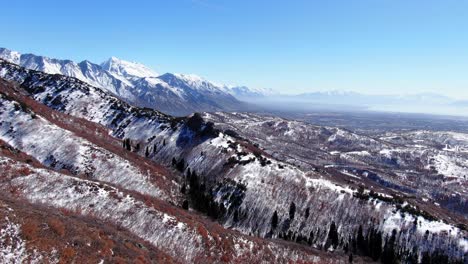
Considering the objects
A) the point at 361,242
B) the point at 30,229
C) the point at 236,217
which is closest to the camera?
the point at 30,229

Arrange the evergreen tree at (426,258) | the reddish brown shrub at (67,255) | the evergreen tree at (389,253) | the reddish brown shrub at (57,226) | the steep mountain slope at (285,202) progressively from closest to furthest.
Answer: the reddish brown shrub at (67,255), the reddish brown shrub at (57,226), the evergreen tree at (426,258), the evergreen tree at (389,253), the steep mountain slope at (285,202)

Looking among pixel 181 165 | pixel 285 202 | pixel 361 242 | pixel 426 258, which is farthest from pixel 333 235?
pixel 181 165

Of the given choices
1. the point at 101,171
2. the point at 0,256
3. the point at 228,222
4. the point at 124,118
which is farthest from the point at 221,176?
the point at 0,256

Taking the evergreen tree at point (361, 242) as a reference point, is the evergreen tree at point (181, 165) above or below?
above

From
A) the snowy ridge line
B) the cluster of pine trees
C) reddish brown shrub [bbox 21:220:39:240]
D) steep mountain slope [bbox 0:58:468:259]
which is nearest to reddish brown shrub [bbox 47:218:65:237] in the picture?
reddish brown shrub [bbox 21:220:39:240]

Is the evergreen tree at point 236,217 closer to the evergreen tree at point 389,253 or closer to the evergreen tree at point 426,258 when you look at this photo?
the evergreen tree at point 389,253

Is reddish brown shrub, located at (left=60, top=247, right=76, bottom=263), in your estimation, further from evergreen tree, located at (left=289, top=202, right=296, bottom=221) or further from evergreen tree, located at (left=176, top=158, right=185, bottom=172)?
evergreen tree, located at (left=176, top=158, right=185, bottom=172)

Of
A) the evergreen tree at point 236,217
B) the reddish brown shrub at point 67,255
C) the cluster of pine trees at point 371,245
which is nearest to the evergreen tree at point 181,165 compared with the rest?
the evergreen tree at point 236,217

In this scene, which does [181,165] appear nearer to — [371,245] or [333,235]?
[333,235]
